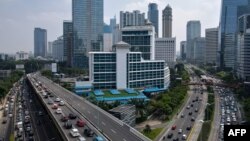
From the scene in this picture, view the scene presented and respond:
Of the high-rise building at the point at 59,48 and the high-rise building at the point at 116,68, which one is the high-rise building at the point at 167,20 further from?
the high-rise building at the point at 116,68

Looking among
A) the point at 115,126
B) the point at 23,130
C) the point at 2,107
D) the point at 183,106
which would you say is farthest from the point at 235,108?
the point at 2,107

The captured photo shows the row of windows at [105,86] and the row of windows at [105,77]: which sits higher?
the row of windows at [105,77]

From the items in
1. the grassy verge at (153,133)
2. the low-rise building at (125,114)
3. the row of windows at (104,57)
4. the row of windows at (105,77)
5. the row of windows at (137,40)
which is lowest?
the grassy verge at (153,133)

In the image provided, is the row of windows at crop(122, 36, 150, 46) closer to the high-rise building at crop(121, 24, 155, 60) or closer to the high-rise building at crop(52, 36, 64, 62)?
the high-rise building at crop(121, 24, 155, 60)

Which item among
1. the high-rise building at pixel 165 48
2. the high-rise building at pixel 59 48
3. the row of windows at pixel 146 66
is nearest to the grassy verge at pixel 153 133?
the row of windows at pixel 146 66

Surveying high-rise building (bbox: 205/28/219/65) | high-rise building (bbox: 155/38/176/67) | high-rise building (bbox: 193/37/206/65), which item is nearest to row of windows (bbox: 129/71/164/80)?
high-rise building (bbox: 155/38/176/67)

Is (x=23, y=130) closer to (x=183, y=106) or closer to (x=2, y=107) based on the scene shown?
(x=2, y=107)

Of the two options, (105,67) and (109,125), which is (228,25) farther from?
(109,125)
